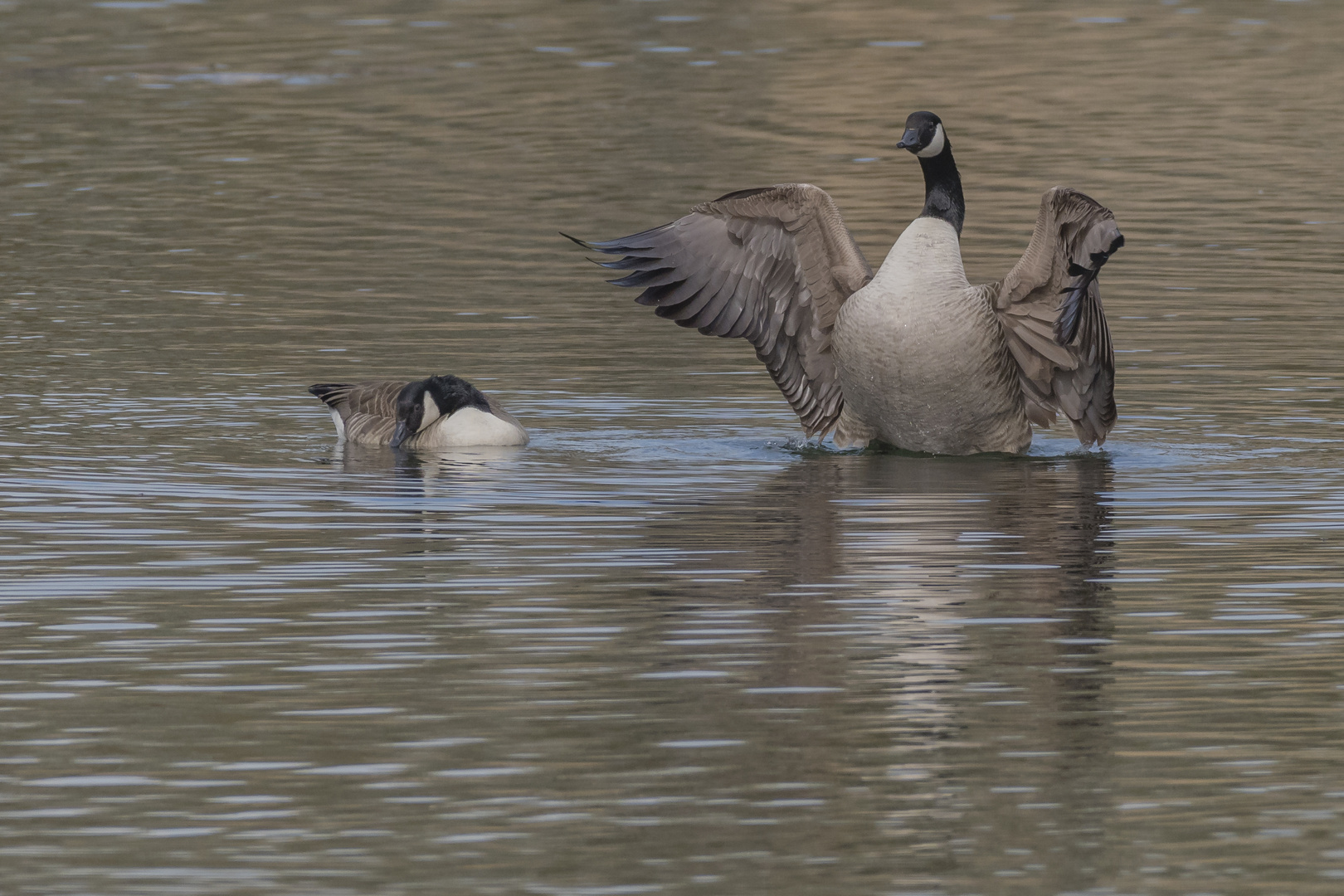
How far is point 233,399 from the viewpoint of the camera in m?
15.4

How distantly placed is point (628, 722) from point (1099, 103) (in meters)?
27.1

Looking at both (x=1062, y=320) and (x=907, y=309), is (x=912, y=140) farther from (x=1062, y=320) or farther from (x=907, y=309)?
(x=1062, y=320)

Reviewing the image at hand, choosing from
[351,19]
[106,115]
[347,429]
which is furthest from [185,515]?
[351,19]

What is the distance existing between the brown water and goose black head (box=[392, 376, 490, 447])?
1.35 feet

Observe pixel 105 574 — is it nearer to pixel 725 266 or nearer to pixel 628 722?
pixel 628 722

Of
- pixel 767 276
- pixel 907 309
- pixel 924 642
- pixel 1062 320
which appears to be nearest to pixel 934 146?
pixel 907 309

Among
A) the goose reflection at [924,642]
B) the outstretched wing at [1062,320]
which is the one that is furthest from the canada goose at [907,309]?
the goose reflection at [924,642]

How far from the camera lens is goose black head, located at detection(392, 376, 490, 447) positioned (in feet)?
46.1

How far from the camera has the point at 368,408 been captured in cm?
1447

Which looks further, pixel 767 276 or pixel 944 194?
pixel 767 276

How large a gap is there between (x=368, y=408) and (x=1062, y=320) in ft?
14.3

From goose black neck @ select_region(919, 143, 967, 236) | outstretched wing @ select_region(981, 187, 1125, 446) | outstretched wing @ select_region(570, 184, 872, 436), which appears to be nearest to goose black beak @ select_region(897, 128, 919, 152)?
goose black neck @ select_region(919, 143, 967, 236)

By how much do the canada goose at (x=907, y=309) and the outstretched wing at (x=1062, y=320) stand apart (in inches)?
0.4

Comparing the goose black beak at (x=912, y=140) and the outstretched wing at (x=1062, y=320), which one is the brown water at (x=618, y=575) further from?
the goose black beak at (x=912, y=140)
